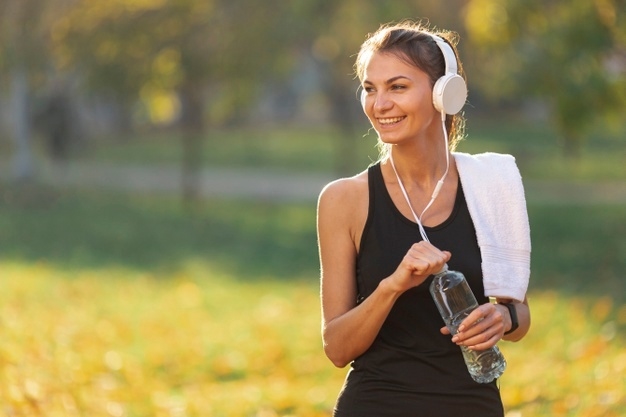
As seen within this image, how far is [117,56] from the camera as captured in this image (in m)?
24.0

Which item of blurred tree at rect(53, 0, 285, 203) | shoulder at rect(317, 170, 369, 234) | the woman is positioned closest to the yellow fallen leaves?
the woman

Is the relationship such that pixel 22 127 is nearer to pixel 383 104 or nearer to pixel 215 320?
pixel 215 320

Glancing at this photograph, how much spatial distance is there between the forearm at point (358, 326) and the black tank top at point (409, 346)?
0.06m

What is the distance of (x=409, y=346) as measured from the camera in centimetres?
349

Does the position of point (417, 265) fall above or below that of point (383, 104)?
below

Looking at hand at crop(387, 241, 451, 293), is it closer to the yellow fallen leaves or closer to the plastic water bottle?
the plastic water bottle

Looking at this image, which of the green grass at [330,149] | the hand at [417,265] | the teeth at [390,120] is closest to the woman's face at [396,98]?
the teeth at [390,120]

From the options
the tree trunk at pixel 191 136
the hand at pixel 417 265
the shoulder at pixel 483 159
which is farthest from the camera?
the tree trunk at pixel 191 136

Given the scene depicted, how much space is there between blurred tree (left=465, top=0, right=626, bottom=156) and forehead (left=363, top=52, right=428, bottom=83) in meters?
9.90

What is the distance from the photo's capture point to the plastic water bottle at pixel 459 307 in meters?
3.31

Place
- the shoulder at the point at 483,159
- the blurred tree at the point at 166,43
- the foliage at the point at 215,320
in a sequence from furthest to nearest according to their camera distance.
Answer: the blurred tree at the point at 166,43
the foliage at the point at 215,320
the shoulder at the point at 483,159

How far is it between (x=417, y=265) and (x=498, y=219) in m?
0.47

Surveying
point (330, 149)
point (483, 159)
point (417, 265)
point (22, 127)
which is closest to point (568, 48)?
point (483, 159)

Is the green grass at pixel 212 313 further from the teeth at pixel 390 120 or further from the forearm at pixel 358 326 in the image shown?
the teeth at pixel 390 120
